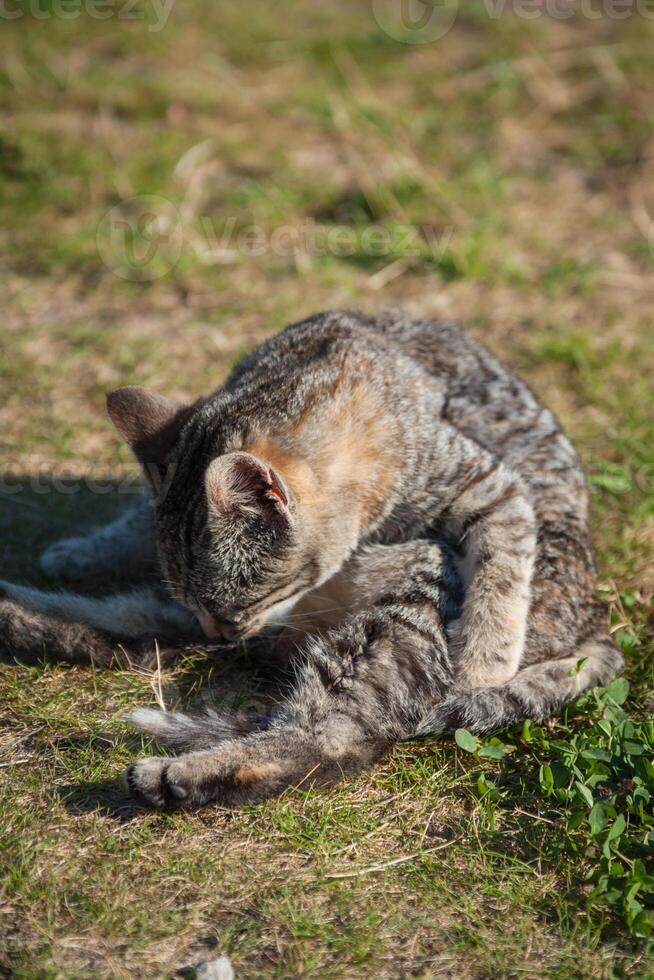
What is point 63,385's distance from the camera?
16.6ft

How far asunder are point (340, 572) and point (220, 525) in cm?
60

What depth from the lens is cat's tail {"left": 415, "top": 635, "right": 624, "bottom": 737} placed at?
307 centimetres

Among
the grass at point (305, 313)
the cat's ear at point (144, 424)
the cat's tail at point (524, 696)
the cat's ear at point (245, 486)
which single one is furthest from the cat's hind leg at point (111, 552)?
the cat's tail at point (524, 696)

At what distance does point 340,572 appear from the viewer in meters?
3.43

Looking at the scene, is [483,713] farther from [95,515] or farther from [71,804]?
[95,515]

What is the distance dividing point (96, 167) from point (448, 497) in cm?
445

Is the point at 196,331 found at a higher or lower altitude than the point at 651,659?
higher

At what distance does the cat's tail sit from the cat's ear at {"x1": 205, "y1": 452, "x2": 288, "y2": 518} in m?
0.84

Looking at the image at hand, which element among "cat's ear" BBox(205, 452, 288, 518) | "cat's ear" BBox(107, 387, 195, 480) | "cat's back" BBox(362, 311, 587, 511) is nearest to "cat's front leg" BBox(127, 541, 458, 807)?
"cat's ear" BBox(205, 452, 288, 518)

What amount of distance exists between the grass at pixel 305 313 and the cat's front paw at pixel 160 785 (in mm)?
76

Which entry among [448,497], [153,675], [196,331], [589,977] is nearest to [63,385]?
[196,331]

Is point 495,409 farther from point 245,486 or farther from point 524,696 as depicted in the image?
→ point 245,486

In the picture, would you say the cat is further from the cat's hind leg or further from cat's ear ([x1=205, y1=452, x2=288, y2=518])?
the cat's hind leg

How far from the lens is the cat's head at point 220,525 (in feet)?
9.64
